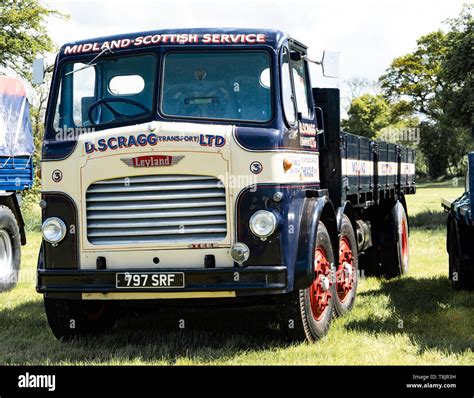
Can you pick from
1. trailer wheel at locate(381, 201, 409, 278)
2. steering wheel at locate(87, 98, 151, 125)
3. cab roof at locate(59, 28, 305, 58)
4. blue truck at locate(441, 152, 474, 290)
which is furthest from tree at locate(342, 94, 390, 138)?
steering wheel at locate(87, 98, 151, 125)

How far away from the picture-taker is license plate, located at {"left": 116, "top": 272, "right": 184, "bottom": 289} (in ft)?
20.9

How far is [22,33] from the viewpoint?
31078 millimetres

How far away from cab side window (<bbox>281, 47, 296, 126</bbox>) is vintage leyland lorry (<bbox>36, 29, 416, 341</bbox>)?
0.07 ft

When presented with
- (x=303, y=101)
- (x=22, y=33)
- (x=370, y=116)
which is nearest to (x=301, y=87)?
(x=303, y=101)

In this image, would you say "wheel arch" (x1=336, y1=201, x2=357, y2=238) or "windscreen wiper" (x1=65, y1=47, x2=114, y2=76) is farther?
"wheel arch" (x1=336, y1=201, x2=357, y2=238)

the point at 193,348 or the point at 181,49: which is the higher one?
the point at 181,49

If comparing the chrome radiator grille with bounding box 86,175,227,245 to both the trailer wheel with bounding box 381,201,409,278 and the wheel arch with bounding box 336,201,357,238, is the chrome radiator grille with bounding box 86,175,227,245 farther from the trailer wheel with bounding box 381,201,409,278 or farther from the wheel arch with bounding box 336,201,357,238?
the trailer wheel with bounding box 381,201,409,278

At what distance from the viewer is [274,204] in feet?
21.1

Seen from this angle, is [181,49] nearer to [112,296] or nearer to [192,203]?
[192,203]

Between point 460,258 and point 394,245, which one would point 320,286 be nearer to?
point 460,258

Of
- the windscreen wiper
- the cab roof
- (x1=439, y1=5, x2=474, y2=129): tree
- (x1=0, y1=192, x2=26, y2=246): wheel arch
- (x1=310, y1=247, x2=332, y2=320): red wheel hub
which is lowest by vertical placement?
(x1=310, y1=247, x2=332, y2=320): red wheel hub

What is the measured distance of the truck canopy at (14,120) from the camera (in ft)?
37.9
